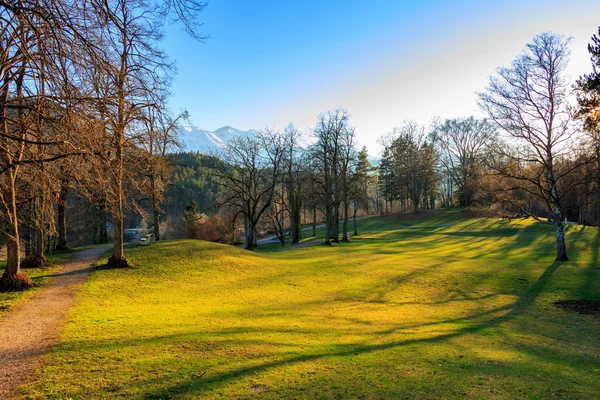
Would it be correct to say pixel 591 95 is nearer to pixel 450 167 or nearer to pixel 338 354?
pixel 338 354

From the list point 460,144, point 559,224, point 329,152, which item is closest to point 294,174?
point 329,152

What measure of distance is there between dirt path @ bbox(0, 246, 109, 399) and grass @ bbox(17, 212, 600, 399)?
12.4 inches

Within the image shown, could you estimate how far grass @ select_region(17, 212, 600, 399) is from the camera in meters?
5.06

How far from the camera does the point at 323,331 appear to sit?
880 centimetres

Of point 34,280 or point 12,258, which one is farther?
point 34,280

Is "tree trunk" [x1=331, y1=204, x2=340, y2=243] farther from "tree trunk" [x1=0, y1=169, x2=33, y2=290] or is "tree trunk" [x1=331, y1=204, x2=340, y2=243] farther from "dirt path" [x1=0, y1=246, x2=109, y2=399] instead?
"tree trunk" [x1=0, y1=169, x2=33, y2=290]

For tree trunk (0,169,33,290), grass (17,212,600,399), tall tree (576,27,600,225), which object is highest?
tall tree (576,27,600,225)

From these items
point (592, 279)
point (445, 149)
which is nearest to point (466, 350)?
point (592, 279)

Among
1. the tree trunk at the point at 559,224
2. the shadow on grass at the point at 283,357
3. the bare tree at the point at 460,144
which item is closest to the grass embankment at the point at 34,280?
the shadow on grass at the point at 283,357

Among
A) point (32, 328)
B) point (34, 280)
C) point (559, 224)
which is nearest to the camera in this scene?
point (32, 328)

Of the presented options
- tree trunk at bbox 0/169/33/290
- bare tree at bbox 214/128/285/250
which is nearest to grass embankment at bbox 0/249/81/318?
tree trunk at bbox 0/169/33/290

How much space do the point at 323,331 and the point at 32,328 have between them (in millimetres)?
6753

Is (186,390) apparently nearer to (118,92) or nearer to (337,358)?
(337,358)

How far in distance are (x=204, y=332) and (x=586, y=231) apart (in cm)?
3909
